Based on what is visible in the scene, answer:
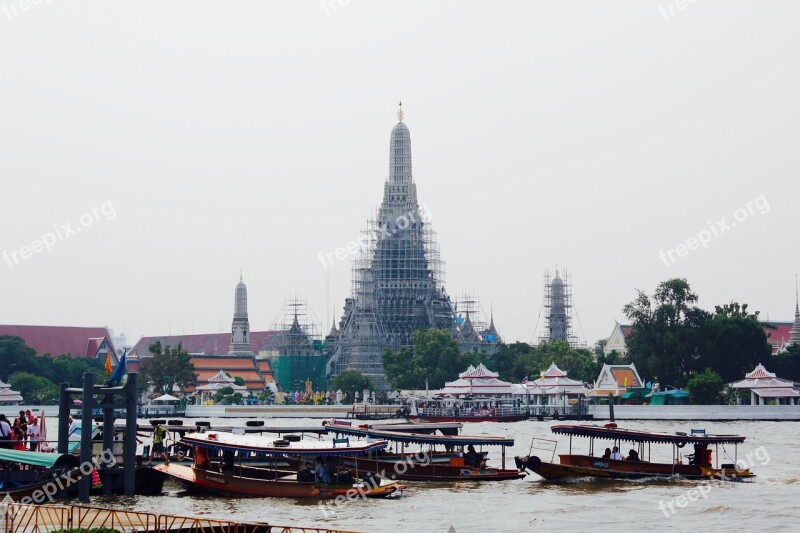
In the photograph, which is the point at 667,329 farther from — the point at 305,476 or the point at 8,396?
the point at 305,476

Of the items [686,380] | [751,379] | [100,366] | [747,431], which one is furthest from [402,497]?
[100,366]

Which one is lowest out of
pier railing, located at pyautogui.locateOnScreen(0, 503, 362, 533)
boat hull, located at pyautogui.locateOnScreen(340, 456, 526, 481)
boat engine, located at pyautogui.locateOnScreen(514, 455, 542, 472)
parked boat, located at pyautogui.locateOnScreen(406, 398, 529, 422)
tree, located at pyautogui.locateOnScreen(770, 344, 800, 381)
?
pier railing, located at pyautogui.locateOnScreen(0, 503, 362, 533)

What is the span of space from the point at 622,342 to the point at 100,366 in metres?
51.0

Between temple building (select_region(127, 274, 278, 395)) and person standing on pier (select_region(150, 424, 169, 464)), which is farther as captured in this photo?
temple building (select_region(127, 274, 278, 395))

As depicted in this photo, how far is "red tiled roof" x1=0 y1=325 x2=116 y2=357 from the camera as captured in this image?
152000 millimetres

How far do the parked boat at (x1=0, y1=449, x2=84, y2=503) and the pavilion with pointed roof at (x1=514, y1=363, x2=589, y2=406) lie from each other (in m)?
70.4

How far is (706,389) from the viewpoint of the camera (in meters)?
95.7

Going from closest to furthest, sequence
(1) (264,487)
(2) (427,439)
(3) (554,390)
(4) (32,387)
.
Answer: (1) (264,487)
(2) (427,439)
(3) (554,390)
(4) (32,387)

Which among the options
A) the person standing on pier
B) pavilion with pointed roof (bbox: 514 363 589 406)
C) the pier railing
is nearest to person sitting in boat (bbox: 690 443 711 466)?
the person standing on pier

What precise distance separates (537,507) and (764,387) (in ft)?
201

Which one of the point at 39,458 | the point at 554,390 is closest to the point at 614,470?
the point at 39,458

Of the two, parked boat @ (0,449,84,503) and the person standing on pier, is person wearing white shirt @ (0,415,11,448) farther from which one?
the person standing on pier

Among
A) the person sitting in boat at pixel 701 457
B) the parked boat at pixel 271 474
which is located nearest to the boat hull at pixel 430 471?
the parked boat at pixel 271 474

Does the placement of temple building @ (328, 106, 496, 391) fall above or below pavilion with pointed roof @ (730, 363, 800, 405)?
above
